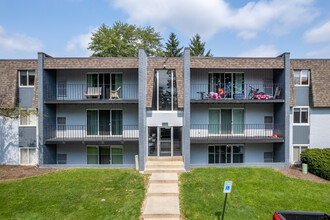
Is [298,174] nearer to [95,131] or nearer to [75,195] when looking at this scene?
[75,195]

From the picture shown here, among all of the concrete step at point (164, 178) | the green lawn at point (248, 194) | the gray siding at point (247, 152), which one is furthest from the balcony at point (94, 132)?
the green lawn at point (248, 194)

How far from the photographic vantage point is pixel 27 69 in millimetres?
12539

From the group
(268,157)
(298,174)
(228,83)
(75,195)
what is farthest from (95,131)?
(298,174)

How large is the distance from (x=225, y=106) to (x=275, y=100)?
10.6 feet

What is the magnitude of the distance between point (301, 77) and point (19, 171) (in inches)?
788

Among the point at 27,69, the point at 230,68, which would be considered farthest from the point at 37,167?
the point at 230,68

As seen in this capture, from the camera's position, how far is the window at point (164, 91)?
41.4 ft

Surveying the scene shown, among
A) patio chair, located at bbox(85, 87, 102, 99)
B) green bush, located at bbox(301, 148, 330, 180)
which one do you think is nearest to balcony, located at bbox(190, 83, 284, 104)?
green bush, located at bbox(301, 148, 330, 180)

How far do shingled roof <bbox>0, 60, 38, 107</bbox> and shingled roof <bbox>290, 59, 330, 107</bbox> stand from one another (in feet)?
59.0

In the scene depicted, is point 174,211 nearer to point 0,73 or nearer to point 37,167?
point 37,167

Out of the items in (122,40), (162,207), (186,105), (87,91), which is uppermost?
(122,40)

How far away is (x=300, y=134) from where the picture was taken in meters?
13.2

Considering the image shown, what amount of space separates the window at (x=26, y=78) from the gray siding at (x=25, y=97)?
0.36 meters

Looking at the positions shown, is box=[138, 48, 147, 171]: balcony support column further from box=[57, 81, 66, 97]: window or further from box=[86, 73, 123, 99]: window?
box=[57, 81, 66, 97]: window
